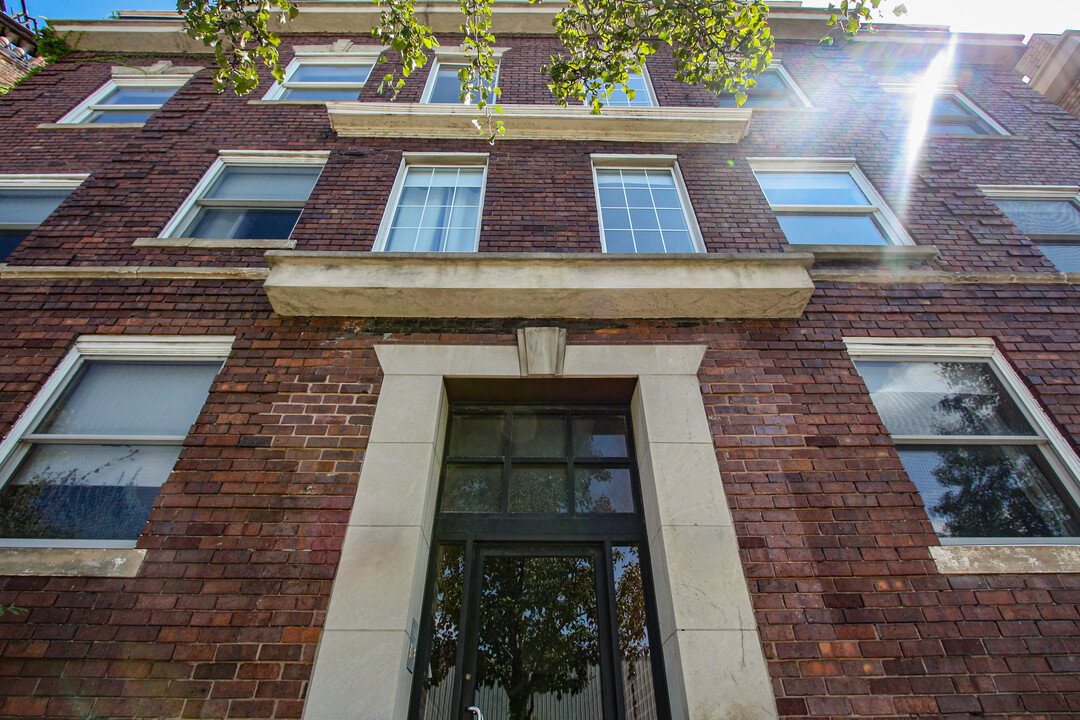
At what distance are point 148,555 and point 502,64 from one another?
8.52 meters

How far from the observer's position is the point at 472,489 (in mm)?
4059

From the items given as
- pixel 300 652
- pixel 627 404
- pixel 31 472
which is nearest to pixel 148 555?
pixel 300 652

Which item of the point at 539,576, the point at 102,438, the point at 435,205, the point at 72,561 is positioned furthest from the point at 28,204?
the point at 539,576

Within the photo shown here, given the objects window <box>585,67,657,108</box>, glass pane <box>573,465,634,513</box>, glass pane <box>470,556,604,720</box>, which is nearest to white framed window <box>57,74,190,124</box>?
window <box>585,67,657,108</box>

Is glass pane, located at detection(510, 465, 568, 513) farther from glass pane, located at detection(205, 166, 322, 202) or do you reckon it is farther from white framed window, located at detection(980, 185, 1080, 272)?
white framed window, located at detection(980, 185, 1080, 272)

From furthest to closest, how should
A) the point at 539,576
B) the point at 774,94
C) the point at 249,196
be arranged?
the point at 774,94 → the point at 249,196 → the point at 539,576

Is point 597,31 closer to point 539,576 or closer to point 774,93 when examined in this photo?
point 774,93

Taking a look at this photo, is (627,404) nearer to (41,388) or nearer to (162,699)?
(162,699)

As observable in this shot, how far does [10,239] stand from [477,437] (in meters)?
6.54

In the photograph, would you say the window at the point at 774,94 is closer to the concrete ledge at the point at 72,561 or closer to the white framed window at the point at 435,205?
Result: the white framed window at the point at 435,205

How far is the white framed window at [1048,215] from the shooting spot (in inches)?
230

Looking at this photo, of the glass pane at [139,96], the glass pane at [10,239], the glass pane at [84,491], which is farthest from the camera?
the glass pane at [139,96]

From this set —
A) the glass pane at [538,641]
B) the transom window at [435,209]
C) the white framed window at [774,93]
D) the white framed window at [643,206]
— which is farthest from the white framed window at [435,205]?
the white framed window at [774,93]

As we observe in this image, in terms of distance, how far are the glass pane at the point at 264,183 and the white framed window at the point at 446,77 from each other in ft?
8.10
